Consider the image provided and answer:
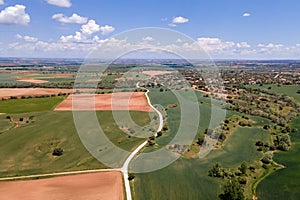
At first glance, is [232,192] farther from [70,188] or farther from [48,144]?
[48,144]

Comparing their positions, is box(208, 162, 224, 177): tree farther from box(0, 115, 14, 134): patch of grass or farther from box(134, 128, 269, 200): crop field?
box(0, 115, 14, 134): patch of grass

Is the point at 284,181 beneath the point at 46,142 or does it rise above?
beneath

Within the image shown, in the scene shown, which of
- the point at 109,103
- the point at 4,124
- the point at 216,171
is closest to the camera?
the point at 216,171

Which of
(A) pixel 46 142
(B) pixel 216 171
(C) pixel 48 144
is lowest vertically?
(B) pixel 216 171

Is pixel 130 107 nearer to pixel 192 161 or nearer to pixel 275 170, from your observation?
pixel 192 161

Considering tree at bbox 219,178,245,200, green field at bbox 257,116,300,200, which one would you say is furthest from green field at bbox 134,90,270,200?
green field at bbox 257,116,300,200

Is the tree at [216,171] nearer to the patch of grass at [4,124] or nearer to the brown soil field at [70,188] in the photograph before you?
the brown soil field at [70,188]

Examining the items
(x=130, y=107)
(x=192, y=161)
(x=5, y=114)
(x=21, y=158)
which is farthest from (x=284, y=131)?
(x=5, y=114)

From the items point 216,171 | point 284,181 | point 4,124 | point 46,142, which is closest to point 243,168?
point 216,171
